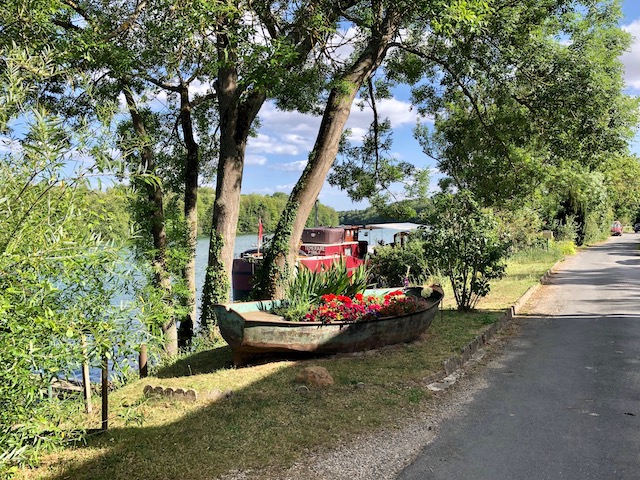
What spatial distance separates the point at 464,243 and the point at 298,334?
5.62m

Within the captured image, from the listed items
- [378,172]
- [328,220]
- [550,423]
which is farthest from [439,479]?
[328,220]

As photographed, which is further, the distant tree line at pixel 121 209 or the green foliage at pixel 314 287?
the green foliage at pixel 314 287

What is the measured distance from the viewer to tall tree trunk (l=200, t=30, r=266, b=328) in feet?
34.6

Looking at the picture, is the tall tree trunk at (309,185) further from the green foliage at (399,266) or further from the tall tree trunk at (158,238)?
the green foliage at (399,266)

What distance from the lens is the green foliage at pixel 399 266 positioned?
1958 cm

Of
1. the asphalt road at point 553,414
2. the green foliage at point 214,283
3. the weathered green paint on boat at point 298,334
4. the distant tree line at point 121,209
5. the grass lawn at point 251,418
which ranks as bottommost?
the asphalt road at point 553,414

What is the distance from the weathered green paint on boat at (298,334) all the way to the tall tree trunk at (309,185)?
6.21 ft

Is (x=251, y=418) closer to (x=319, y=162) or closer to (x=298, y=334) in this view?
(x=298, y=334)

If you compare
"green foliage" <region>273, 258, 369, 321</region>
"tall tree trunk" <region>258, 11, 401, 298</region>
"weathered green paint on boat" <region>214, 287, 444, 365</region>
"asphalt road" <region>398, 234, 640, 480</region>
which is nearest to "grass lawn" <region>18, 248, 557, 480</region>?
"weathered green paint on boat" <region>214, 287, 444, 365</region>

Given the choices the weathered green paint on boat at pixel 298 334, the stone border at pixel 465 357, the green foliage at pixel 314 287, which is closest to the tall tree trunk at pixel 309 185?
the green foliage at pixel 314 287

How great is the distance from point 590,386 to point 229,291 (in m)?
6.99

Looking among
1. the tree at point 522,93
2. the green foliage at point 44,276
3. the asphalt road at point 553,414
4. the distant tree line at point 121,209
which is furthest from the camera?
Answer: the tree at point 522,93

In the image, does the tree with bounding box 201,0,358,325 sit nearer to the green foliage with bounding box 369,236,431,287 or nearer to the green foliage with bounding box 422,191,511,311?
the green foliage with bounding box 422,191,511,311

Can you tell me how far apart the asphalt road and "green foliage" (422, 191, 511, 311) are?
1.60m
